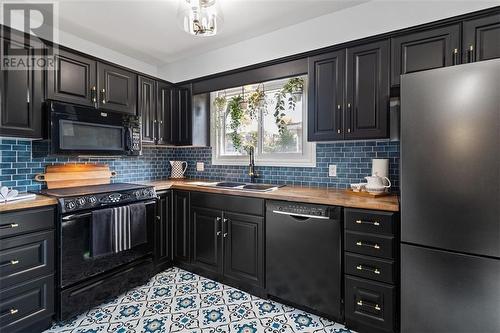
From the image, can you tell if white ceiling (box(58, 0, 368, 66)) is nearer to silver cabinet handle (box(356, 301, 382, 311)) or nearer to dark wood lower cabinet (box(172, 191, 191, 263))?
dark wood lower cabinet (box(172, 191, 191, 263))

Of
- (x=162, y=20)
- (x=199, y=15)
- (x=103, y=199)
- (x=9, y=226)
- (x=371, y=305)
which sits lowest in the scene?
(x=371, y=305)

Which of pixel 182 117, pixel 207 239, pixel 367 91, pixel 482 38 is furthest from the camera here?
pixel 182 117

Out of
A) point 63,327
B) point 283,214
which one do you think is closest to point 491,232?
point 283,214

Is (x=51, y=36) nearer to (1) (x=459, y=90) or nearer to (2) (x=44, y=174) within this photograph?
(2) (x=44, y=174)

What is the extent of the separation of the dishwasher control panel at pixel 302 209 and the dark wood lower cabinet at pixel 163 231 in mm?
1255

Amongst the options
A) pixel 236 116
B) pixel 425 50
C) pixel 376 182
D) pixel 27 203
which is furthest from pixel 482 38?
pixel 27 203

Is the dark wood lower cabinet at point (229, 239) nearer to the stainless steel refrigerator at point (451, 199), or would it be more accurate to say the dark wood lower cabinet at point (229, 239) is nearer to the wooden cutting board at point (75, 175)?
the wooden cutting board at point (75, 175)

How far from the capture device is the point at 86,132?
7.77 ft

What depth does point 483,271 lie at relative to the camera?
1439 mm

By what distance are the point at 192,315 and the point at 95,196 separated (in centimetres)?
127

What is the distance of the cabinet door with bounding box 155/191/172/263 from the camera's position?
108 inches

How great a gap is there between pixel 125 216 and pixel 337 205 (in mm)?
1851

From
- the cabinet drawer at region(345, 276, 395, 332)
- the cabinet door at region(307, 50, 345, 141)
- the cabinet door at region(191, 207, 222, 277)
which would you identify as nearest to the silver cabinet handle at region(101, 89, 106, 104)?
the cabinet door at region(191, 207, 222, 277)

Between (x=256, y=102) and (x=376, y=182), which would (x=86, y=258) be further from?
(x=376, y=182)
